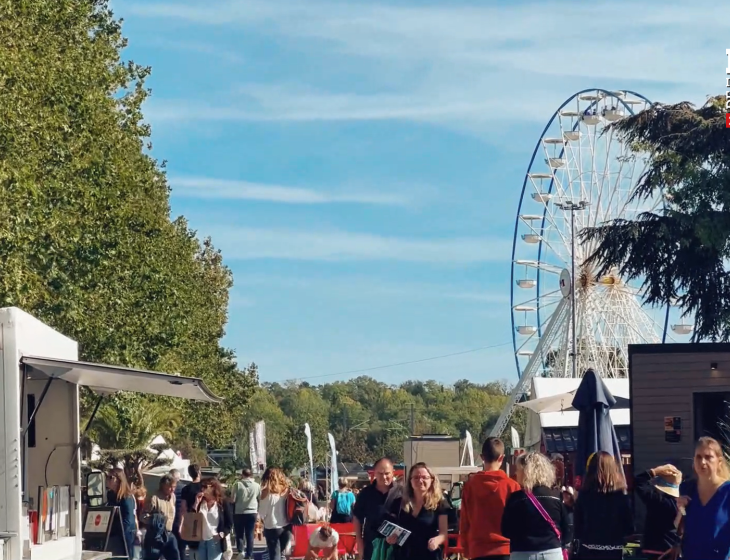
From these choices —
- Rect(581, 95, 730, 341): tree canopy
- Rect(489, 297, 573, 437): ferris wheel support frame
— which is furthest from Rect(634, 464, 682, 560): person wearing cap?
Rect(489, 297, 573, 437): ferris wheel support frame

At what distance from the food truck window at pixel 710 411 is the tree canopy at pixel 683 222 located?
883 centimetres

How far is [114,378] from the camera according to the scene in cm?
1173

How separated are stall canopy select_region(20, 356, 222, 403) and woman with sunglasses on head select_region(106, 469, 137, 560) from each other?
617cm

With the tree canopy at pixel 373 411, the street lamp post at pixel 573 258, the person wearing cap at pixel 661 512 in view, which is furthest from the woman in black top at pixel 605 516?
the tree canopy at pixel 373 411

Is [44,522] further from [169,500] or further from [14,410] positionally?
[169,500]

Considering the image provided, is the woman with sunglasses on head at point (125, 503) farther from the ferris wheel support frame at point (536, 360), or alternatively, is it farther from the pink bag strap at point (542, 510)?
the ferris wheel support frame at point (536, 360)

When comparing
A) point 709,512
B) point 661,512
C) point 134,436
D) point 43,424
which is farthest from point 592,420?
point 134,436

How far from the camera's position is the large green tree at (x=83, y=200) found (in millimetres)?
20688

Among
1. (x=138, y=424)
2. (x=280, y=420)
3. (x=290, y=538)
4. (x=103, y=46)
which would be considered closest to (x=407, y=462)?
(x=138, y=424)

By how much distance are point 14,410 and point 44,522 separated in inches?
67.6

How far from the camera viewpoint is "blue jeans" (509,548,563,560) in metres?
8.39

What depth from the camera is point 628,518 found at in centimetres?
869

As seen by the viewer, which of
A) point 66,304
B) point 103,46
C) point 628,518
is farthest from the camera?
point 103,46

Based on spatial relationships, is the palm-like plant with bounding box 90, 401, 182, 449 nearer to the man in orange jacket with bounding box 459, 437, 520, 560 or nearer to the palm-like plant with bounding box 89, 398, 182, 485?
the palm-like plant with bounding box 89, 398, 182, 485
